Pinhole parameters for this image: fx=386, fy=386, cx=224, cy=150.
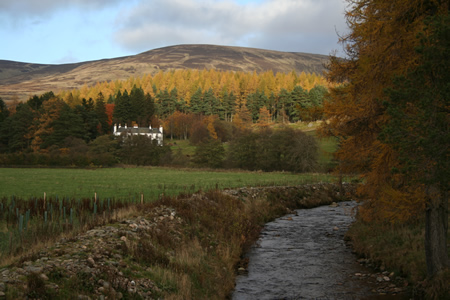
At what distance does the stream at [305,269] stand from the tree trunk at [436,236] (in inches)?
58.1

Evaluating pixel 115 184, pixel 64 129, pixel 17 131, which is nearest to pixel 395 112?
pixel 115 184

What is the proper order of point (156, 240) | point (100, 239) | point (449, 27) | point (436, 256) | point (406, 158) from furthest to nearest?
point (156, 240) → point (100, 239) → point (436, 256) → point (406, 158) → point (449, 27)

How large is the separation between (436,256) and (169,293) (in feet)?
25.1

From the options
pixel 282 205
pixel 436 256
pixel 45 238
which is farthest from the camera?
pixel 282 205

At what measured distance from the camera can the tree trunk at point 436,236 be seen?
1105cm

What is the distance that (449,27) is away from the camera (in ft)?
29.5

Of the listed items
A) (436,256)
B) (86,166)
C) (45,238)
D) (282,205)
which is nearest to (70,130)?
(86,166)

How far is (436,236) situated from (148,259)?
8.48 metres

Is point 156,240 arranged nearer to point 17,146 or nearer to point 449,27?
point 449,27

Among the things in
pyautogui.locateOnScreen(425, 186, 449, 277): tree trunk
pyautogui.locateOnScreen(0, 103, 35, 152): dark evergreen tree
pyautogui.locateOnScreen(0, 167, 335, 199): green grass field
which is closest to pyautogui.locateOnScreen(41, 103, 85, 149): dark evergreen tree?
pyautogui.locateOnScreen(0, 103, 35, 152): dark evergreen tree

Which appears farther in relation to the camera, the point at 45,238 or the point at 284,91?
the point at 284,91

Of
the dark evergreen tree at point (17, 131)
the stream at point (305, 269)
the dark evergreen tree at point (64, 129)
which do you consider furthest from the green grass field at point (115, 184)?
the dark evergreen tree at point (17, 131)

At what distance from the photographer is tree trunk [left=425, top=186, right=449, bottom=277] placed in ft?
36.3

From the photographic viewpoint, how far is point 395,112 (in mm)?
9734
